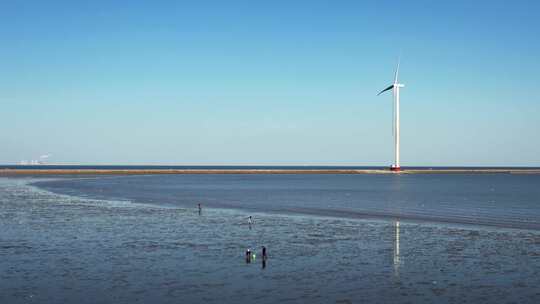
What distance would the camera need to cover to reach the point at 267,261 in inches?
1069

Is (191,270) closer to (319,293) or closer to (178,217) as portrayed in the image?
(319,293)

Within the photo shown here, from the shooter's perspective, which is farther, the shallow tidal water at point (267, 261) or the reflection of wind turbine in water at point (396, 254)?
the reflection of wind turbine in water at point (396, 254)

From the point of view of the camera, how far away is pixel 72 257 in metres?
27.5

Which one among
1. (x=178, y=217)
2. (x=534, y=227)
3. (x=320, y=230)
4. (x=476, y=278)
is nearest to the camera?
(x=476, y=278)

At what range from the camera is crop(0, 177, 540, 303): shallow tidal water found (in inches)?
825

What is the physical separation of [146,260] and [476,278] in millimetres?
14837

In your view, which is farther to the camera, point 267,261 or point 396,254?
point 396,254

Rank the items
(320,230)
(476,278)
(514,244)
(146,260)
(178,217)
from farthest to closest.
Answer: (178,217)
(320,230)
(514,244)
(146,260)
(476,278)

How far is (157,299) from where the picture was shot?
65.6ft

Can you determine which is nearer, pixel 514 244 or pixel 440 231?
pixel 514 244

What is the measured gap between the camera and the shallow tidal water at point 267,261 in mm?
20953

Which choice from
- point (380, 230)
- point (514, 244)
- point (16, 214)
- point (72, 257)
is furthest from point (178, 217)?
point (514, 244)

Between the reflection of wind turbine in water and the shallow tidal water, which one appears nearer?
the shallow tidal water

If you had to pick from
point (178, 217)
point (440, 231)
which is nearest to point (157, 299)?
point (440, 231)
